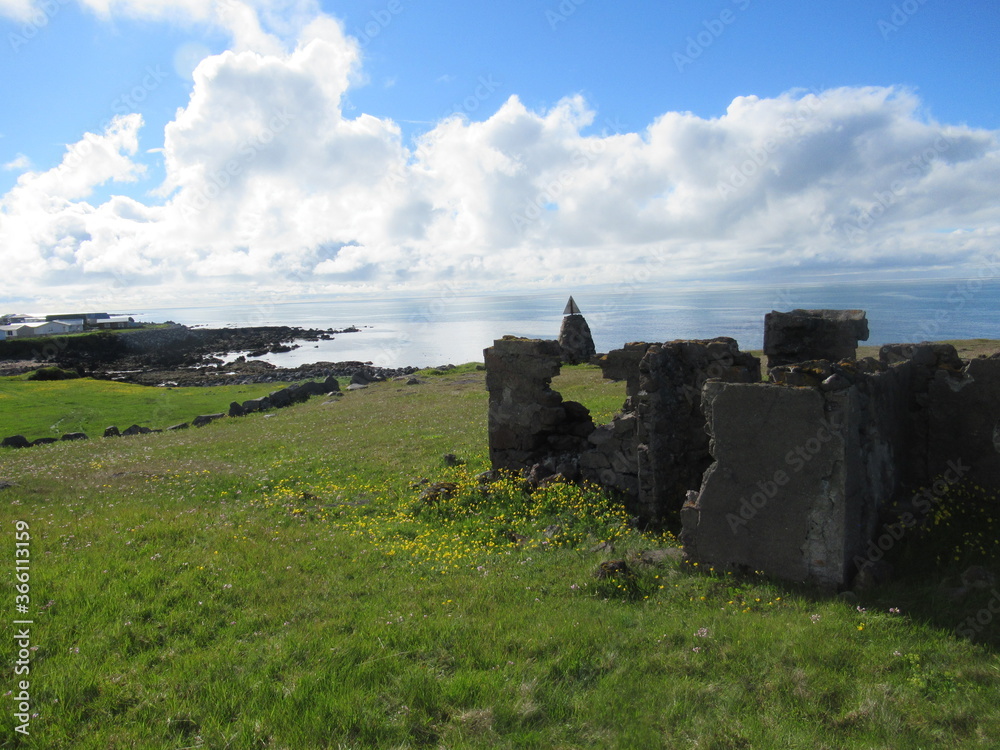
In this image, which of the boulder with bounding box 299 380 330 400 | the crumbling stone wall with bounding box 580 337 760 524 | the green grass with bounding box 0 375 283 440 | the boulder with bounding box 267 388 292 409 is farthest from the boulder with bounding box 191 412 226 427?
the crumbling stone wall with bounding box 580 337 760 524

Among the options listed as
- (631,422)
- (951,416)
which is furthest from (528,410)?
(951,416)

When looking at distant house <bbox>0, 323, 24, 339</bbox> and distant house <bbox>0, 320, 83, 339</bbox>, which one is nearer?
distant house <bbox>0, 323, 24, 339</bbox>

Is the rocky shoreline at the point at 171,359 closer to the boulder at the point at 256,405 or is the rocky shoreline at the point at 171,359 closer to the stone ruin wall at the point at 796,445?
the boulder at the point at 256,405

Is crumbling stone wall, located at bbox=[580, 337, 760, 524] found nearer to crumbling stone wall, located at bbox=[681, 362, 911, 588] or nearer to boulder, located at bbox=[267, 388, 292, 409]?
crumbling stone wall, located at bbox=[681, 362, 911, 588]

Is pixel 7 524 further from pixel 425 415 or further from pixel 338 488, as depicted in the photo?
pixel 425 415

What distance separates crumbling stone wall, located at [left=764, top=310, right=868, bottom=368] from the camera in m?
12.9

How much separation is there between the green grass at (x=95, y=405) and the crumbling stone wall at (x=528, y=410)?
76.7 feet

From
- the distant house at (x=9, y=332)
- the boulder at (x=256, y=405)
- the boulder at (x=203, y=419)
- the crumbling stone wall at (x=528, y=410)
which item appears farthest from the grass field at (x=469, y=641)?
the distant house at (x=9, y=332)

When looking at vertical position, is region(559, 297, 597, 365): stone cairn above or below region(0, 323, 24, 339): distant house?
below

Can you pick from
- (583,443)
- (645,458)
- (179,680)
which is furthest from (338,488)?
(179,680)

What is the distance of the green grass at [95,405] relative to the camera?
102ft

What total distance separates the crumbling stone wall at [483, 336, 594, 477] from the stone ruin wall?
0.83 meters

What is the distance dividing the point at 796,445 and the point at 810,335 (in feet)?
20.8

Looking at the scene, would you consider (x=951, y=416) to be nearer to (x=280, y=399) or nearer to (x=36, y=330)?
(x=280, y=399)
